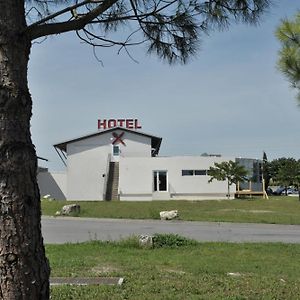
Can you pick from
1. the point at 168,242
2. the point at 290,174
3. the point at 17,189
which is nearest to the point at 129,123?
the point at 290,174

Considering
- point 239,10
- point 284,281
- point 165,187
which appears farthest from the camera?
point 165,187

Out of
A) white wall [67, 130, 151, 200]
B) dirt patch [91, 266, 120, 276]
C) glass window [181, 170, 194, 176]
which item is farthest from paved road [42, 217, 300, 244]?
white wall [67, 130, 151, 200]

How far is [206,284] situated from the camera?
7160 mm

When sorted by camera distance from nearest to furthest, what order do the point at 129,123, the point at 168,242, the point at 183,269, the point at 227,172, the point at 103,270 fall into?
the point at 103,270
the point at 183,269
the point at 168,242
the point at 227,172
the point at 129,123

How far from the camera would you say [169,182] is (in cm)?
4488

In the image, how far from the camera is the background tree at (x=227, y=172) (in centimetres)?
4269

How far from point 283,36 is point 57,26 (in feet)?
17.2

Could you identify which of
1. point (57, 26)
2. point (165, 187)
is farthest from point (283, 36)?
point (165, 187)

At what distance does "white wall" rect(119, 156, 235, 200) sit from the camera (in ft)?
146

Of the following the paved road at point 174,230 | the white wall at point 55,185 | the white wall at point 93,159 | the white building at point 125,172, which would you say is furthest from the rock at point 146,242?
the white wall at point 55,185

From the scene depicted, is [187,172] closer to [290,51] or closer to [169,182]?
[169,182]

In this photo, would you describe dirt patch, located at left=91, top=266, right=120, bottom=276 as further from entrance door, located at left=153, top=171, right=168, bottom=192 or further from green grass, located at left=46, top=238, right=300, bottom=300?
entrance door, located at left=153, top=171, right=168, bottom=192

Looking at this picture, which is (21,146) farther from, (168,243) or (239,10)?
(168,243)

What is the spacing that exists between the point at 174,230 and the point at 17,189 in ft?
52.2
